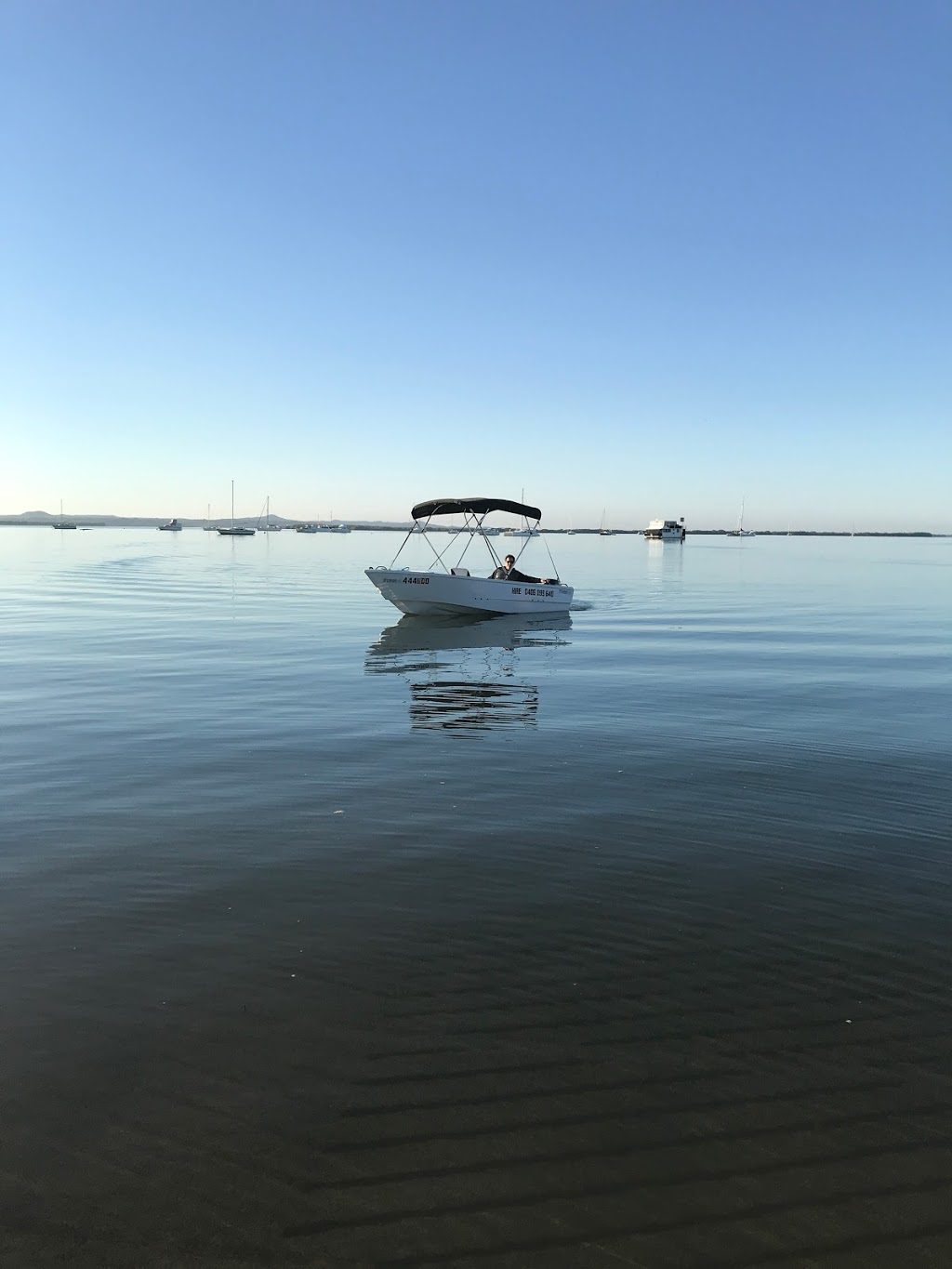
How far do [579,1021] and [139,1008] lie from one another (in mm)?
3090

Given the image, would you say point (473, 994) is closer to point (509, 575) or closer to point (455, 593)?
point (455, 593)

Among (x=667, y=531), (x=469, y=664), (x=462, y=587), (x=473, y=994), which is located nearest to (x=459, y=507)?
(x=462, y=587)

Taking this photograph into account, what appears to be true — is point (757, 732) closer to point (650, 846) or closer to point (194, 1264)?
point (650, 846)

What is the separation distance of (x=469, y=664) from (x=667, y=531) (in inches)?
6653

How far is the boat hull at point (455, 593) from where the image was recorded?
34406 mm

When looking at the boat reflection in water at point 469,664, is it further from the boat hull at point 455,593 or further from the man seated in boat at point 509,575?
the man seated in boat at point 509,575

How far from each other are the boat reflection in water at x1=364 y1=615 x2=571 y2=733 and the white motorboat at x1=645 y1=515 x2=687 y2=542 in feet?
506

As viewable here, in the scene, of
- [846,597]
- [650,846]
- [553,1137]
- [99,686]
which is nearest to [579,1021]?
[553,1137]

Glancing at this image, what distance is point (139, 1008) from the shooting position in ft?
19.3

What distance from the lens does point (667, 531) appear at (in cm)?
18600

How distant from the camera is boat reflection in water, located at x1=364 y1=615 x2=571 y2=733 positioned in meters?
16.8

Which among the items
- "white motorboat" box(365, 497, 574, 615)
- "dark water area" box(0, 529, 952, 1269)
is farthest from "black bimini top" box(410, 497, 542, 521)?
"dark water area" box(0, 529, 952, 1269)

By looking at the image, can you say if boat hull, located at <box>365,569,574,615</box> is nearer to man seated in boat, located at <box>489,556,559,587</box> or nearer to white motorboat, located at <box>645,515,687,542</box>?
man seated in boat, located at <box>489,556,559,587</box>

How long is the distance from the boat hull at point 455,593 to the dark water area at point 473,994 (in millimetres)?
19058
